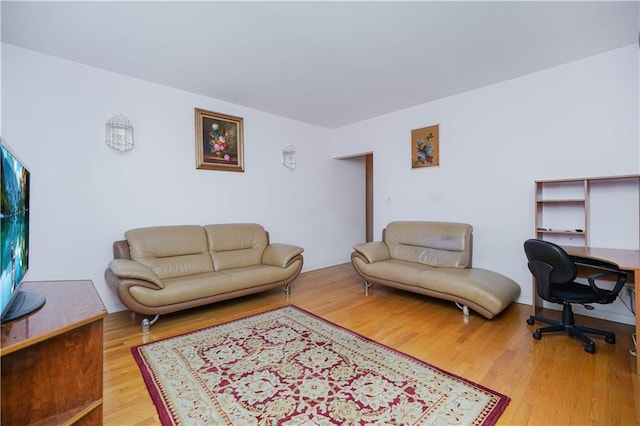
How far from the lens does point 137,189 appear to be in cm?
342

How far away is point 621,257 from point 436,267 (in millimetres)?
1619

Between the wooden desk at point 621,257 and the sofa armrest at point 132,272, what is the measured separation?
3815mm

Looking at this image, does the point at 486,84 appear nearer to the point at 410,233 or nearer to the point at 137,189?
the point at 410,233

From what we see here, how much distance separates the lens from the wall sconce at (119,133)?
3.19 meters

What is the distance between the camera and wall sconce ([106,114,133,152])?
3.19 metres

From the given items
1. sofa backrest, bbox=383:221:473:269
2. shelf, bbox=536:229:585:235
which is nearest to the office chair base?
shelf, bbox=536:229:585:235

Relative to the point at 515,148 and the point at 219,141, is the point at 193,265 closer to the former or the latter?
the point at 219,141

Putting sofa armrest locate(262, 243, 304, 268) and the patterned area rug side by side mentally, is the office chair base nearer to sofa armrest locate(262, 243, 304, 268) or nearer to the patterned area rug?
the patterned area rug

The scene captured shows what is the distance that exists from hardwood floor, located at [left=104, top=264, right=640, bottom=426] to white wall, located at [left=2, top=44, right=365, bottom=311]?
100 cm

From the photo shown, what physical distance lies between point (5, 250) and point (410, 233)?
12.7 feet

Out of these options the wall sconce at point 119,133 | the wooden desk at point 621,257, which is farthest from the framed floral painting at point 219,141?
the wooden desk at point 621,257

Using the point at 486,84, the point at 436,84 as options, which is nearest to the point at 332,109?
the point at 436,84

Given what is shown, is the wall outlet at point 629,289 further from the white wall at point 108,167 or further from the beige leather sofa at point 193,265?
the white wall at point 108,167

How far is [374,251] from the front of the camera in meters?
3.95
